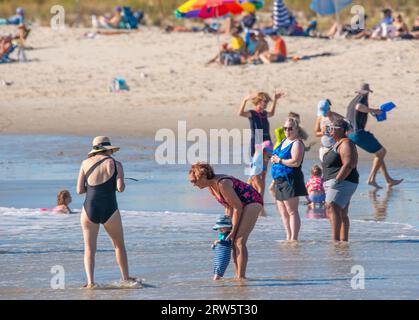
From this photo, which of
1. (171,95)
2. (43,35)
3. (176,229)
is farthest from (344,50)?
(176,229)

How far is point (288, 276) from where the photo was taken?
11.4 meters

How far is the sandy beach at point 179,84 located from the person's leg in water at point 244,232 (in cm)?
1002

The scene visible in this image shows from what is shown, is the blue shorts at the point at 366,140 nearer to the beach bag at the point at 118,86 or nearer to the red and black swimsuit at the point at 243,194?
the red and black swimsuit at the point at 243,194

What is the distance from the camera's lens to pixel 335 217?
12781 millimetres

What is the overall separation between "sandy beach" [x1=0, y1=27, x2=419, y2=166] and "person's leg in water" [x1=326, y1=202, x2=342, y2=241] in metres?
8.01

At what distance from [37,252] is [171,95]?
1330 cm

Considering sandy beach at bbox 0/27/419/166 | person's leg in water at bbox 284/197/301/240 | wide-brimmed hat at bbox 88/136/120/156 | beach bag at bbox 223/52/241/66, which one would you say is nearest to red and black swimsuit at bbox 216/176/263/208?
wide-brimmed hat at bbox 88/136/120/156

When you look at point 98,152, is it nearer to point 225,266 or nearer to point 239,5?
point 225,266

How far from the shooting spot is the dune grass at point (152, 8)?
35000 millimetres

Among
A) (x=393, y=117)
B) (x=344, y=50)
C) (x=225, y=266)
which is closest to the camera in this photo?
(x=225, y=266)

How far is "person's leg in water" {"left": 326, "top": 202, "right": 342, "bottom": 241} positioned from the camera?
12719 millimetres

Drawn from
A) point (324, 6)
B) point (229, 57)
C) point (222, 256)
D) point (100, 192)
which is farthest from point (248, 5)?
point (100, 192)

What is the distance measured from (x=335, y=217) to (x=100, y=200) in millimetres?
3040

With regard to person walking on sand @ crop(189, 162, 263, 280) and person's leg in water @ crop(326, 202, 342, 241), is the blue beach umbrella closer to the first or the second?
person's leg in water @ crop(326, 202, 342, 241)
